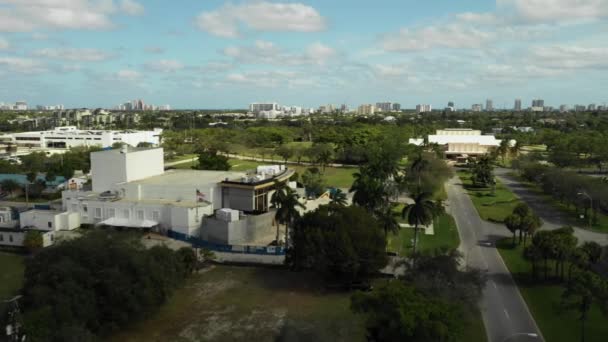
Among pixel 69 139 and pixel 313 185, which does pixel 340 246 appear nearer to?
pixel 313 185

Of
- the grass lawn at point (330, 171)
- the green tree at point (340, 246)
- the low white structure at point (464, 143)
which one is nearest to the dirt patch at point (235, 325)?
the green tree at point (340, 246)

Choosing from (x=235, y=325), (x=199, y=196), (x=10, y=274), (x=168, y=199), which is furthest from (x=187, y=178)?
(x=235, y=325)

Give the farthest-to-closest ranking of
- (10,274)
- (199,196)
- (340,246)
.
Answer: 1. (199,196)
2. (10,274)
3. (340,246)

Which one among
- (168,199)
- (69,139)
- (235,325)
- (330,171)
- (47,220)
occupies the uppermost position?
(69,139)

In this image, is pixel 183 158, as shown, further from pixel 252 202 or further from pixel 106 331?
pixel 106 331

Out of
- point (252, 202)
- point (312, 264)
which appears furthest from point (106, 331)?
point (252, 202)

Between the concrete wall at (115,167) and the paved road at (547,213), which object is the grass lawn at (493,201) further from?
the concrete wall at (115,167)

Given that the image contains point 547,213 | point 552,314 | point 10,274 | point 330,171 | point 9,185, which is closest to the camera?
point 552,314
